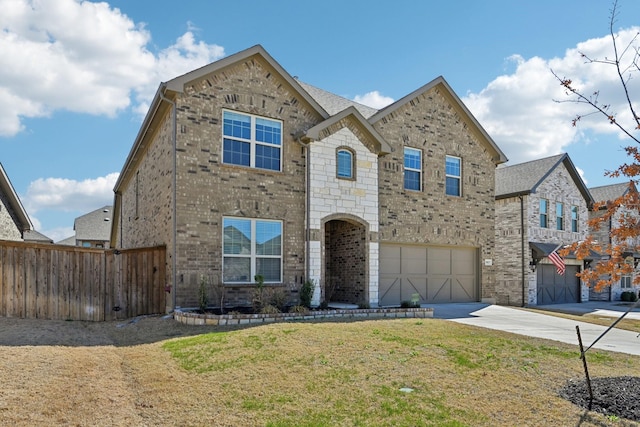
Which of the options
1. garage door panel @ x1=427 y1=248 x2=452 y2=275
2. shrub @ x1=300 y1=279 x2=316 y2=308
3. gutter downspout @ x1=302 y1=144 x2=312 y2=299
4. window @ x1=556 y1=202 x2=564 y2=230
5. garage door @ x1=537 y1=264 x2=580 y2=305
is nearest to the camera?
shrub @ x1=300 y1=279 x2=316 y2=308

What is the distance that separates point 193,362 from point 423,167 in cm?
1280

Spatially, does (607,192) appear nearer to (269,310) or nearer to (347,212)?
(347,212)

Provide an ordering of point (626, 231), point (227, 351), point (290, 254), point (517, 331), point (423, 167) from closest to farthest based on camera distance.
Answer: point (626, 231)
point (227, 351)
point (517, 331)
point (290, 254)
point (423, 167)

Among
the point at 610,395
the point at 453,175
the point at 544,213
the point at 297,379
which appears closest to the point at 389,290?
the point at 453,175

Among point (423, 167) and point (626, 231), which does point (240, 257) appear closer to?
point (423, 167)

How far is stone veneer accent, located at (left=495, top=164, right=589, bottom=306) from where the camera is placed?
907 inches

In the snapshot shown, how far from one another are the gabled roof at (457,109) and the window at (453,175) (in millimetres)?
1637

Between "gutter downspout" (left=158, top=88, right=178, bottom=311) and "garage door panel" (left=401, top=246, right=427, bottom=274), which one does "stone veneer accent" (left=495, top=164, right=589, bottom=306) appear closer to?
"garage door panel" (left=401, top=246, right=427, bottom=274)

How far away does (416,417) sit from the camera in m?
5.21

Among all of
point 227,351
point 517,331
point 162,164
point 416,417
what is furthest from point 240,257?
point 416,417

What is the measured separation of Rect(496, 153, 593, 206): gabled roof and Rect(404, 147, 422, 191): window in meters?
8.19

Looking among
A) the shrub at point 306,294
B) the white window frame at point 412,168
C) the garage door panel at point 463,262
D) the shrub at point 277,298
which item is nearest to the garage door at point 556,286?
the garage door panel at point 463,262

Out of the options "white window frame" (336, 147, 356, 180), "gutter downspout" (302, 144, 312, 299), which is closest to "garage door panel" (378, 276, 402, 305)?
"gutter downspout" (302, 144, 312, 299)

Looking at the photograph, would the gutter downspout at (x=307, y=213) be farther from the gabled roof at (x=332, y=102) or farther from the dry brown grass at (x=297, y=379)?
the dry brown grass at (x=297, y=379)
